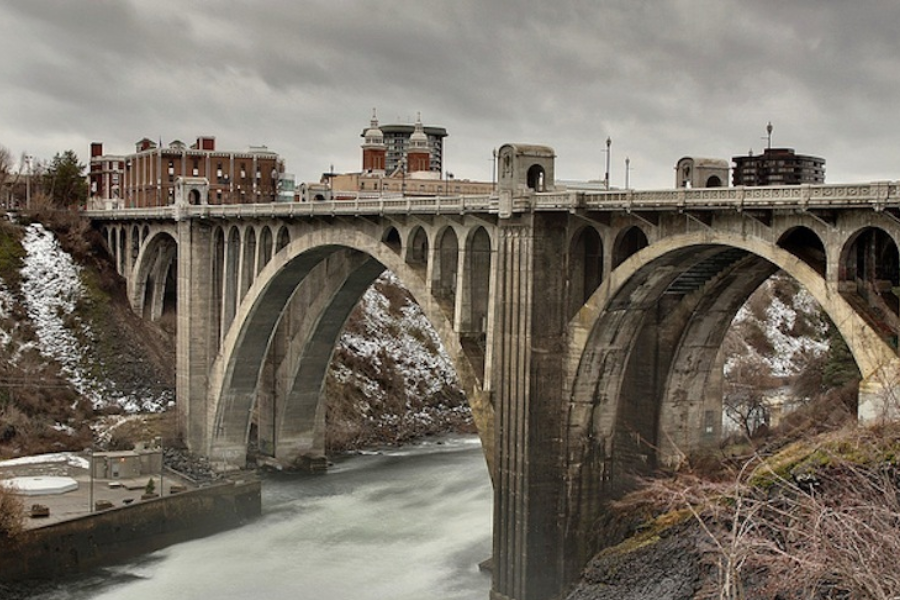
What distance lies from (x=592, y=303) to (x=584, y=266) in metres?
1.52

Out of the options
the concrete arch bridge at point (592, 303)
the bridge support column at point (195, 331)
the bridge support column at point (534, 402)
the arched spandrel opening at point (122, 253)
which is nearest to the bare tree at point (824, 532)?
the concrete arch bridge at point (592, 303)

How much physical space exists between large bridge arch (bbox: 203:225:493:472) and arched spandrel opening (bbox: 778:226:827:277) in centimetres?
2009

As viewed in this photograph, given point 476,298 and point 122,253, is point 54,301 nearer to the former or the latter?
point 122,253

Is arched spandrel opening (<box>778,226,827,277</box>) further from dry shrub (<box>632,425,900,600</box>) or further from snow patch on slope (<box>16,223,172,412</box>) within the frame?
snow patch on slope (<box>16,223,172,412</box>)

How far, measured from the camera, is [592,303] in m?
28.0

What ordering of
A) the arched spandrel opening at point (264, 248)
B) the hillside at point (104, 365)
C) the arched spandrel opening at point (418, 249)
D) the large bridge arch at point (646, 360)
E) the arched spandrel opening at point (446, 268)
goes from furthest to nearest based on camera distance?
the hillside at point (104, 365) → the arched spandrel opening at point (264, 248) → the arched spandrel opening at point (418, 249) → the arched spandrel opening at point (446, 268) → the large bridge arch at point (646, 360)

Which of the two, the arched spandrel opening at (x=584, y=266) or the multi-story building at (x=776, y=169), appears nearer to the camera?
the arched spandrel opening at (x=584, y=266)

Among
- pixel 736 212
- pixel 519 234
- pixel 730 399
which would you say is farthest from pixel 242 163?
pixel 736 212

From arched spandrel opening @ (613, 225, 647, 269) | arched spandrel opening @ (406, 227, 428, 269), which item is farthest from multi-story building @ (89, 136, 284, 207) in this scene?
arched spandrel opening @ (613, 225, 647, 269)

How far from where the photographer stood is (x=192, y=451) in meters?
49.7

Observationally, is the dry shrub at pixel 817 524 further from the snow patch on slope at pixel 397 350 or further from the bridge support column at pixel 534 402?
the snow patch on slope at pixel 397 350

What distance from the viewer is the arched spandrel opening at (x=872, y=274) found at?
21.0 meters

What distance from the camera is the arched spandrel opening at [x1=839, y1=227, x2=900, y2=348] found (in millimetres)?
21016

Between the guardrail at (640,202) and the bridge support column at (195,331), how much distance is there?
5925 millimetres
